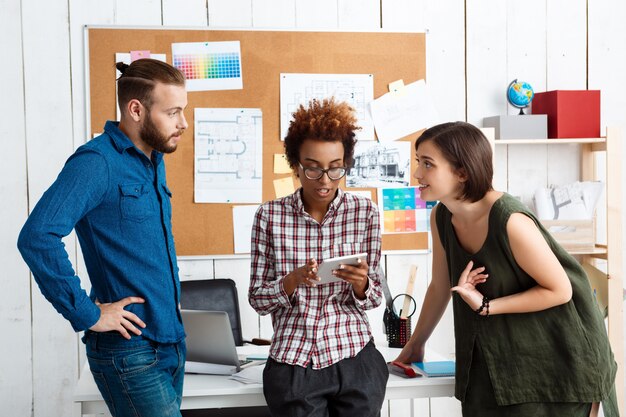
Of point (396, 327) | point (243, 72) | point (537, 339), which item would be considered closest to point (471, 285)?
point (537, 339)

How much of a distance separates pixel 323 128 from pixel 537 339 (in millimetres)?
823

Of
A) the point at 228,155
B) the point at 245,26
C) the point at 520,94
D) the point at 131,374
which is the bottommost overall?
the point at 131,374

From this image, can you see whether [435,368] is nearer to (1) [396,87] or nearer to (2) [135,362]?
(2) [135,362]

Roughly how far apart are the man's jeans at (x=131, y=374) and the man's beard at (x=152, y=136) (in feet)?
1.58

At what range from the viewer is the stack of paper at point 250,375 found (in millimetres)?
2078

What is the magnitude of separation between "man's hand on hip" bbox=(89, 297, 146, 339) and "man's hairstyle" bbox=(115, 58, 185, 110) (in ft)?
1.63

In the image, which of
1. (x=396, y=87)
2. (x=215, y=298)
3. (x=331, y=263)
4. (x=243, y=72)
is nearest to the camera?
(x=331, y=263)

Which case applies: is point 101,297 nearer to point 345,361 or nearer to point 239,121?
point 345,361

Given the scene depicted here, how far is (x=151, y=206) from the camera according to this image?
5.78 ft

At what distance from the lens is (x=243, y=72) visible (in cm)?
340

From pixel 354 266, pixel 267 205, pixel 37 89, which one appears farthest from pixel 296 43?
pixel 354 266

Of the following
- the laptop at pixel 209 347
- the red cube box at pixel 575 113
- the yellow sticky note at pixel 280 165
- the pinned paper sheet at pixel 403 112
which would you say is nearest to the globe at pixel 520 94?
the red cube box at pixel 575 113

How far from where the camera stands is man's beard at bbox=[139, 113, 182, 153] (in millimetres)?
1776

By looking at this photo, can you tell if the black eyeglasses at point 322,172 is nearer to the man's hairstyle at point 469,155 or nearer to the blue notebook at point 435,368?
the man's hairstyle at point 469,155
